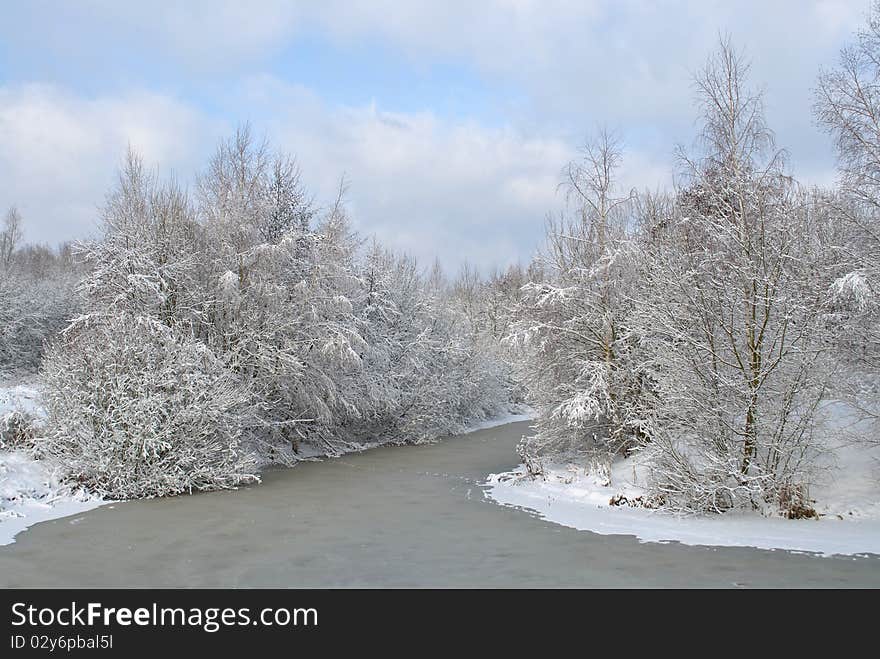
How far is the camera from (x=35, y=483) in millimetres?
13859

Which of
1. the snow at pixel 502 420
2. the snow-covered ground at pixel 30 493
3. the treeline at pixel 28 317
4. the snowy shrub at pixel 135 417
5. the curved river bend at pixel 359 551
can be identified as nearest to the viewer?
the curved river bend at pixel 359 551

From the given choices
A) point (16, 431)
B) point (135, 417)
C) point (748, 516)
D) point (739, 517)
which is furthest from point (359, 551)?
point (16, 431)

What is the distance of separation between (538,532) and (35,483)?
10895mm

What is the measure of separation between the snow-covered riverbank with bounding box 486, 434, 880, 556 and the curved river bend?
577mm

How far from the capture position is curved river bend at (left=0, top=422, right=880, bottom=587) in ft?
25.9

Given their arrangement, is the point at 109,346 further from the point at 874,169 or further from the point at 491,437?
the point at 491,437

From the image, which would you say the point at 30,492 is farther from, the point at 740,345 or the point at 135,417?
the point at 740,345

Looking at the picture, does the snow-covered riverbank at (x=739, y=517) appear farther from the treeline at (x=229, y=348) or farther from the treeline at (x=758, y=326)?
the treeline at (x=229, y=348)

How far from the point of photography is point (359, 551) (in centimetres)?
950

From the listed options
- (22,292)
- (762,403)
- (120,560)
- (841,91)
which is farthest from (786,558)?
(22,292)

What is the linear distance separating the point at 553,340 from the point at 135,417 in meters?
10.3

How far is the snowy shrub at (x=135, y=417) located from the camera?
46.5ft

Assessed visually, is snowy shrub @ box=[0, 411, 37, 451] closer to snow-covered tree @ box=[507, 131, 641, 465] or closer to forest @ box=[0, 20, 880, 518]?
forest @ box=[0, 20, 880, 518]

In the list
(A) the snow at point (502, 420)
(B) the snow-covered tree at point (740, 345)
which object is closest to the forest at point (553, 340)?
(B) the snow-covered tree at point (740, 345)
